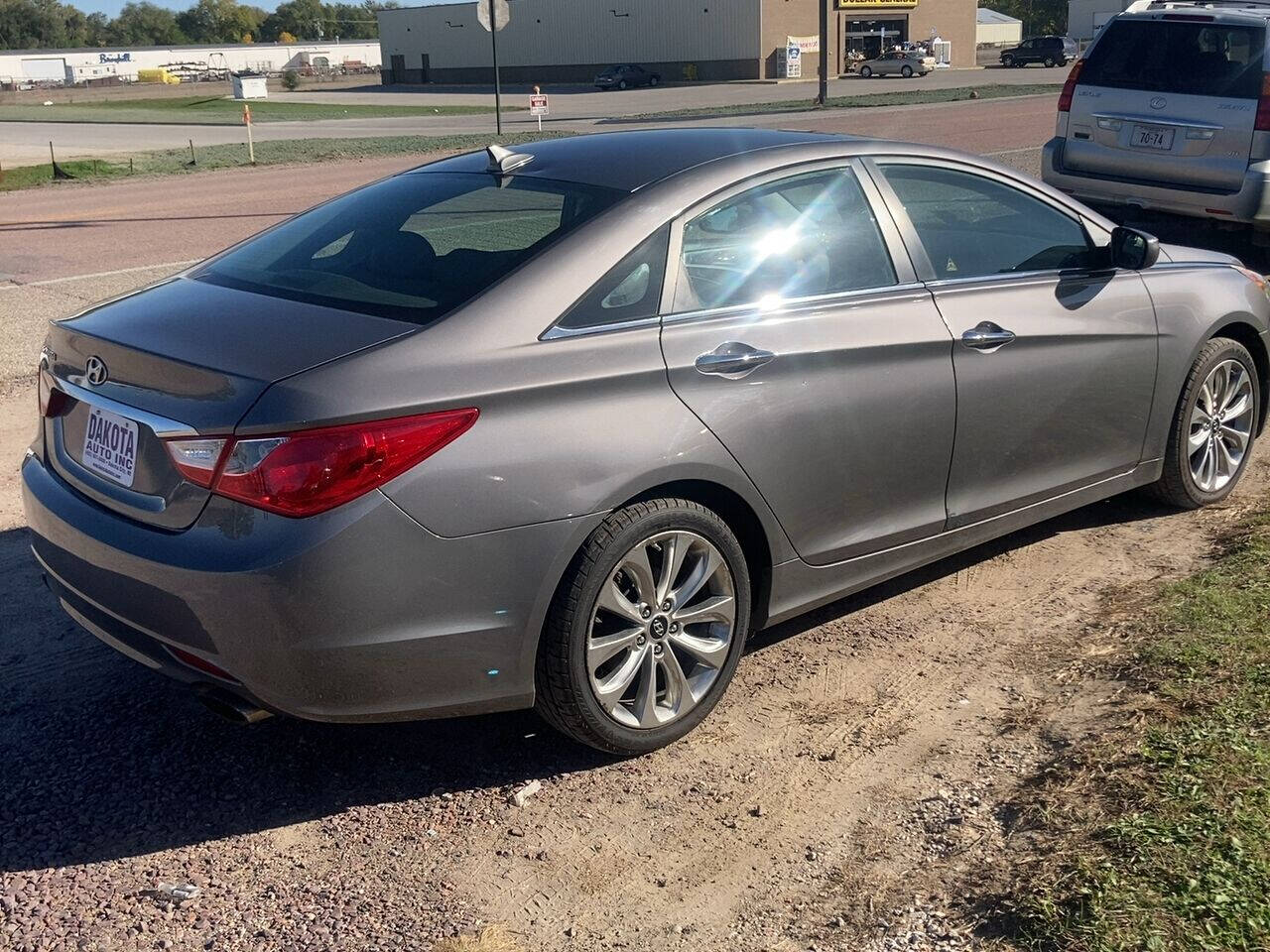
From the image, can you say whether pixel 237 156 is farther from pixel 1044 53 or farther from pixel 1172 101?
pixel 1044 53

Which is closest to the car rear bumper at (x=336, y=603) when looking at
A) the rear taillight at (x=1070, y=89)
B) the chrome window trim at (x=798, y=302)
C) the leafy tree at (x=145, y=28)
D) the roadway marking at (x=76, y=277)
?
the chrome window trim at (x=798, y=302)

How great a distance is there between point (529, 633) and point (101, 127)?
45675 mm

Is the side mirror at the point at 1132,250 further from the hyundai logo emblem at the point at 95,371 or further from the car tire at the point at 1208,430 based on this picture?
the hyundai logo emblem at the point at 95,371

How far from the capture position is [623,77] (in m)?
72.8

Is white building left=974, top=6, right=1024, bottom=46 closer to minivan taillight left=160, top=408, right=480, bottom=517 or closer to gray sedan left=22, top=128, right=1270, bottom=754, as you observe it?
gray sedan left=22, top=128, right=1270, bottom=754

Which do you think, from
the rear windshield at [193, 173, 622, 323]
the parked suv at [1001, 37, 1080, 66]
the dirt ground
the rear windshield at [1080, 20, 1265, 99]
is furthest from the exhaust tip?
the parked suv at [1001, 37, 1080, 66]

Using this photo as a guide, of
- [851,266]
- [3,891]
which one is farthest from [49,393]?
[851,266]

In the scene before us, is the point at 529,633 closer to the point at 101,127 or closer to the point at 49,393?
the point at 49,393

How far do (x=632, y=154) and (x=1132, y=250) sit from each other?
205 cm

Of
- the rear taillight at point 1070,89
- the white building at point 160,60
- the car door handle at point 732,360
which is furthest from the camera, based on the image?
the white building at point 160,60

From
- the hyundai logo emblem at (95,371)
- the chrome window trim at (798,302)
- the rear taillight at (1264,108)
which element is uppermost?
the rear taillight at (1264,108)

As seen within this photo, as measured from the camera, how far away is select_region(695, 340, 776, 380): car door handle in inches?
150

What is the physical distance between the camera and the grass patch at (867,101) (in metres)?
41.3

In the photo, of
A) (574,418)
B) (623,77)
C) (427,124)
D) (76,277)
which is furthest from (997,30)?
(574,418)
